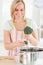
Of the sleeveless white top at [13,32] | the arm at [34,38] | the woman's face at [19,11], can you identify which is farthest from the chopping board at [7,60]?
the woman's face at [19,11]

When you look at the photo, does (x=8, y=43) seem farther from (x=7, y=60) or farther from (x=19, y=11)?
(x=19, y=11)

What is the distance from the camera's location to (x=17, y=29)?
1040mm

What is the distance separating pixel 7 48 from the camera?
3.38 ft

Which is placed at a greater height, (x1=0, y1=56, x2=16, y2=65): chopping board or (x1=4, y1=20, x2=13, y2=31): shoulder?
(x1=4, y1=20, x2=13, y2=31): shoulder

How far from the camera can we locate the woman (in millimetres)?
1031

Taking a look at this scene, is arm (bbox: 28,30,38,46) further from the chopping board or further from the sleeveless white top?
the chopping board

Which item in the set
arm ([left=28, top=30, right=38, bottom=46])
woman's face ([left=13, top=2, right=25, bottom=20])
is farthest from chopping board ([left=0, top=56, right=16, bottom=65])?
woman's face ([left=13, top=2, right=25, bottom=20])

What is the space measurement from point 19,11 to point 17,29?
5.4 inches

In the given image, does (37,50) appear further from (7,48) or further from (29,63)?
(7,48)

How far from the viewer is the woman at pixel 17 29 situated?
1.03 m

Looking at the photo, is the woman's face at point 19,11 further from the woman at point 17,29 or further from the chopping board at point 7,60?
the chopping board at point 7,60

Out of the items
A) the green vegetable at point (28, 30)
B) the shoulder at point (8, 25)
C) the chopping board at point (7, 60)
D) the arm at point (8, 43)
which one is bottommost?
the chopping board at point (7, 60)

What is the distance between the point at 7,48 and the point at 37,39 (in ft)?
0.77

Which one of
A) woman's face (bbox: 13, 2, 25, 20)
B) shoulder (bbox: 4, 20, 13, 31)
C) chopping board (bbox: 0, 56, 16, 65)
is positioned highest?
woman's face (bbox: 13, 2, 25, 20)
